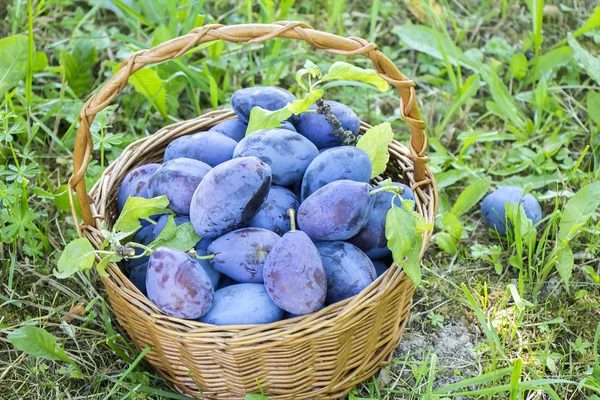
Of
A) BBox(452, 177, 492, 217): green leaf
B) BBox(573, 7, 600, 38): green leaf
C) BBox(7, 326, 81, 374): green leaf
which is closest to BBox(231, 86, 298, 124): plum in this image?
BBox(452, 177, 492, 217): green leaf

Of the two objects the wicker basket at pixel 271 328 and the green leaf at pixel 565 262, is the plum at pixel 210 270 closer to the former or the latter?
the wicker basket at pixel 271 328

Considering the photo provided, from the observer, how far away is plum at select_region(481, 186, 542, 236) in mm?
1961

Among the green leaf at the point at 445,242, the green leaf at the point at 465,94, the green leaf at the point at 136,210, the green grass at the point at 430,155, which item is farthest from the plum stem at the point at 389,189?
the green leaf at the point at 465,94

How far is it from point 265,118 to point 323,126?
0.17 metres

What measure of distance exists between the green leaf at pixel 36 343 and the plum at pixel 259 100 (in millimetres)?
704

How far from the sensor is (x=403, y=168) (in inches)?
68.8

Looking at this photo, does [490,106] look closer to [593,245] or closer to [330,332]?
[593,245]

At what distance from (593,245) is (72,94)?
66.9 inches

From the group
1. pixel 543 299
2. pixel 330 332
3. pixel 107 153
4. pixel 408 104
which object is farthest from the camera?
pixel 107 153

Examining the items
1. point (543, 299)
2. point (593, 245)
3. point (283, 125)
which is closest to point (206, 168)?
point (283, 125)

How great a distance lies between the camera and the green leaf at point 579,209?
186 cm

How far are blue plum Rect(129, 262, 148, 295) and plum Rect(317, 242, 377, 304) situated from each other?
406 mm

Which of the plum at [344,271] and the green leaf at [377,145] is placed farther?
the green leaf at [377,145]

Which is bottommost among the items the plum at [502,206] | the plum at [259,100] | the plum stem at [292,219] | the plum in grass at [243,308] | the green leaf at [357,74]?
the plum at [502,206]
